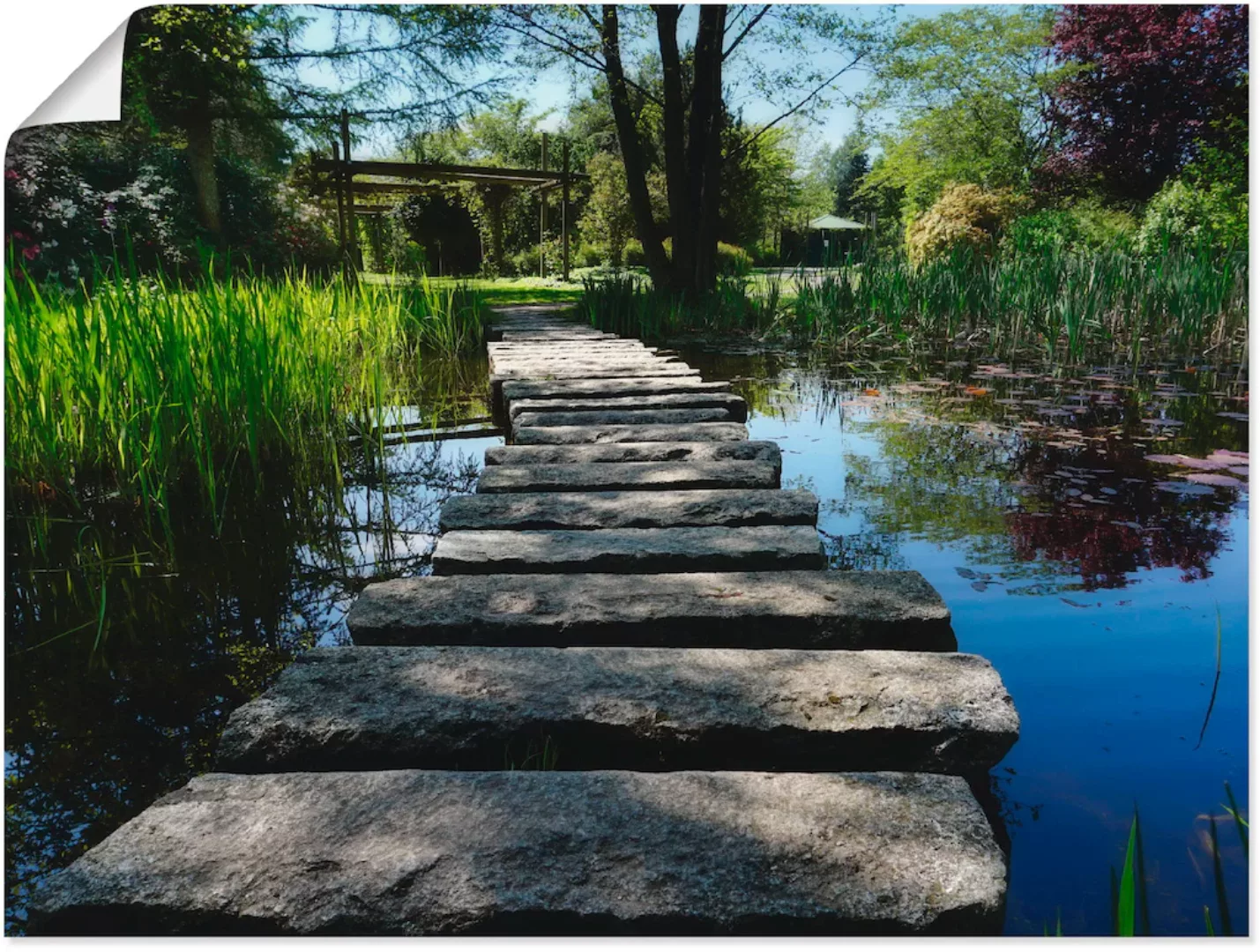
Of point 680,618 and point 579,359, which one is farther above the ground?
point 579,359

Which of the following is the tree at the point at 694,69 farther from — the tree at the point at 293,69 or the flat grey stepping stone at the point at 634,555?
the flat grey stepping stone at the point at 634,555

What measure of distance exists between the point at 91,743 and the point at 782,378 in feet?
11.5

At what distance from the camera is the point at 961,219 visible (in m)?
8.96

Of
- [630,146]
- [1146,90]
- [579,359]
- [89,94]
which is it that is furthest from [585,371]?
[630,146]

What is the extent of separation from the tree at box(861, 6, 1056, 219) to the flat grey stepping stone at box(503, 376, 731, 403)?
1.66m

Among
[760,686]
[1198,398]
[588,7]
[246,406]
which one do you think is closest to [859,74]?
[588,7]

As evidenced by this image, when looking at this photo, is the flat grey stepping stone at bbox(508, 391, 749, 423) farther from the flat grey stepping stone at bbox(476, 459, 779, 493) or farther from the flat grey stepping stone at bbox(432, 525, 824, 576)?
the flat grey stepping stone at bbox(432, 525, 824, 576)

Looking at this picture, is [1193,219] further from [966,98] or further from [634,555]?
[966,98]

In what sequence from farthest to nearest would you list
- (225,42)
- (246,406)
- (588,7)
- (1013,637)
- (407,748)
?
1. (588,7)
2. (225,42)
3. (246,406)
4. (1013,637)
5. (407,748)

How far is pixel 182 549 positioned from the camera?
70.4 inches

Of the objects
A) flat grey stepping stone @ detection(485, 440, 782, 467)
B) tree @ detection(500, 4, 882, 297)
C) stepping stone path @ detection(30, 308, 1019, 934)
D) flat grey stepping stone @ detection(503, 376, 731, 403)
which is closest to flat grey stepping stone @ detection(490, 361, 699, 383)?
flat grey stepping stone @ detection(503, 376, 731, 403)

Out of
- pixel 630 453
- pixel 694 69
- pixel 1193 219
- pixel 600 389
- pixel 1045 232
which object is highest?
pixel 694 69

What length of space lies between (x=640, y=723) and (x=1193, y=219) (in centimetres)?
285

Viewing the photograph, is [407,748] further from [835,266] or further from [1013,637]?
[835,266]
